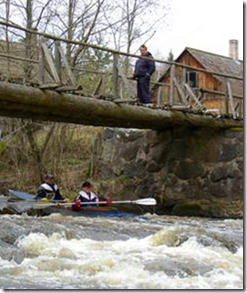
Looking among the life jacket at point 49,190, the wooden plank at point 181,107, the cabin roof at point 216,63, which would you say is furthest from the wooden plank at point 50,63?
the cabin roof at point 216,63

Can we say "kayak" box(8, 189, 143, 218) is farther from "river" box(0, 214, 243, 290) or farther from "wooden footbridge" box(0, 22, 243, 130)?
"river" box(0, 214, 243, 290)

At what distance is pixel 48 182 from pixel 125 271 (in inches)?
308

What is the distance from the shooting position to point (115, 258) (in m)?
6.91

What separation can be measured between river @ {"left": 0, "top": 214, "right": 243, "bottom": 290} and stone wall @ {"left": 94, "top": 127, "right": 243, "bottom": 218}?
16.3ft

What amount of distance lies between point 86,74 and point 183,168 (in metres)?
7.15

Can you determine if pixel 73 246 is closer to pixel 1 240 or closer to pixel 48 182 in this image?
pixel 1 240

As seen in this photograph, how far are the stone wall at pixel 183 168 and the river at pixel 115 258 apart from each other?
498 centimetres

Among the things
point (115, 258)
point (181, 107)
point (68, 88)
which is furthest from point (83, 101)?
point (115, 258)

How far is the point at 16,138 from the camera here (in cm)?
2005

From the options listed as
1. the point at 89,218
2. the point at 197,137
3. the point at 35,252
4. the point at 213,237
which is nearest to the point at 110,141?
the point at 197,137

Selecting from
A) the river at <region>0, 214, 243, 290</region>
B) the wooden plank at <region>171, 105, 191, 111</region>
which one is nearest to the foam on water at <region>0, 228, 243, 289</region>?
the river at <region>0, 214, 243, 290</region>

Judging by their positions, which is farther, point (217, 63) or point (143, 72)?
point (217, 63)

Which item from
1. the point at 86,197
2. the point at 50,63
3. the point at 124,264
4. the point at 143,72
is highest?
the point at 143,72

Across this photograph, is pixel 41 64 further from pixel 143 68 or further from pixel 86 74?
pixel 86 74
